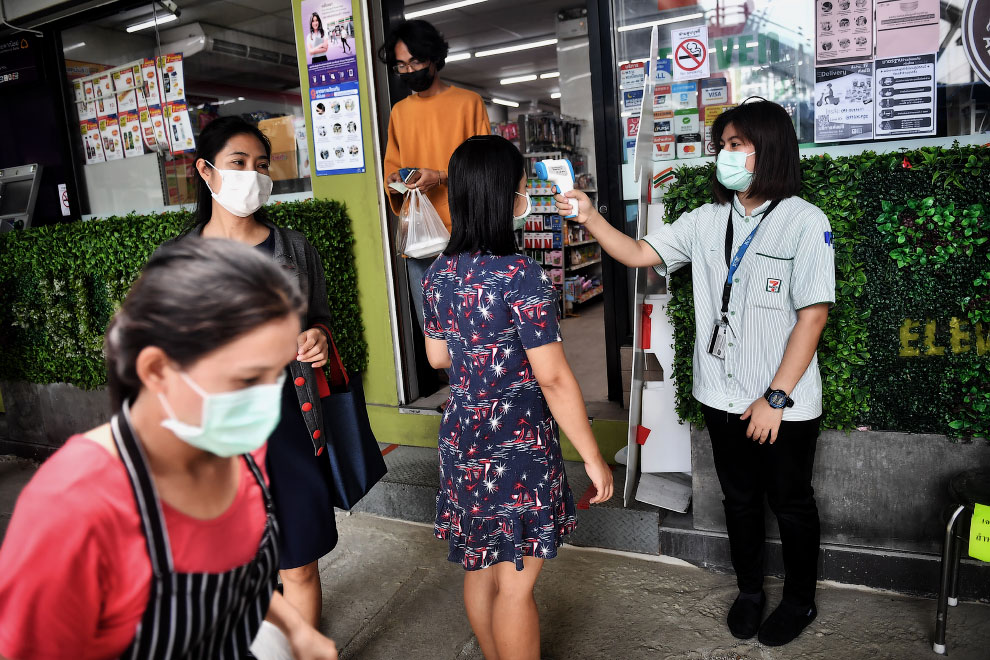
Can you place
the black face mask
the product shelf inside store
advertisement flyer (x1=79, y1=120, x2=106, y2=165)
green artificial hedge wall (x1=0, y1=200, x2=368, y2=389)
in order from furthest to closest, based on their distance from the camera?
the product shelf inside store → advertisement flyer (x1=79, y1=120, x2=106, y2=165) → green artificial hedge wall (x1=0, y1=200, x2=368, y2=389) → the black face mask

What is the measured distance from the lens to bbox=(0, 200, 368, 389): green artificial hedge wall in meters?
3.95

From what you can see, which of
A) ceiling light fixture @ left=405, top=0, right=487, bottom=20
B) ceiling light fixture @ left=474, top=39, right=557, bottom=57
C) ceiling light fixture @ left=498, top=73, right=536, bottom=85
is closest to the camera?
ceiling light fixture @ left=405, top=0, right=487, bottom=20

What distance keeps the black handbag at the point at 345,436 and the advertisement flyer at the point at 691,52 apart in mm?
2271

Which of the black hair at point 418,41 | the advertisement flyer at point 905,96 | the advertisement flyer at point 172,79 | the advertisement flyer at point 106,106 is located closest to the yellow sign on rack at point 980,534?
the advertisement flyer at point 905,96

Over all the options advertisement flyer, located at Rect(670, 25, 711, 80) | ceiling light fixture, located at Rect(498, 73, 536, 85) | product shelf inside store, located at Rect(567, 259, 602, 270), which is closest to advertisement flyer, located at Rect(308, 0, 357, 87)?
advertisement flyer, located at Rect(670, 25, 711, 80)

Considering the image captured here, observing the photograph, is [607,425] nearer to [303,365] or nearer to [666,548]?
[666,548]

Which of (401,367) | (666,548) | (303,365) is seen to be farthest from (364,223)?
(666,548)

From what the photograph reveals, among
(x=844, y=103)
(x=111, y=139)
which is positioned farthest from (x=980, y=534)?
(x=111, y=139)

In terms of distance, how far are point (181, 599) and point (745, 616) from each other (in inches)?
85.3

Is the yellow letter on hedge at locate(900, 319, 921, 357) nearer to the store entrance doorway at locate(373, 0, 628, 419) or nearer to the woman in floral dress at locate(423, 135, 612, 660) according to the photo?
the woman in floral dress at locate(423, 135, 612, 660)

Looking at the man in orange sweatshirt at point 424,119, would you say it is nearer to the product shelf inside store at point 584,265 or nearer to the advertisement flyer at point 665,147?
the advertisement flyer at point 665,147

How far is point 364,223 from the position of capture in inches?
163

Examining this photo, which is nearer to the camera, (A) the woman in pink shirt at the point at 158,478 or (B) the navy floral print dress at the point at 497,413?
(A) the woman in pink shirt at the point at 158,478

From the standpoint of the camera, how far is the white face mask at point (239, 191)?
2.15 metres
